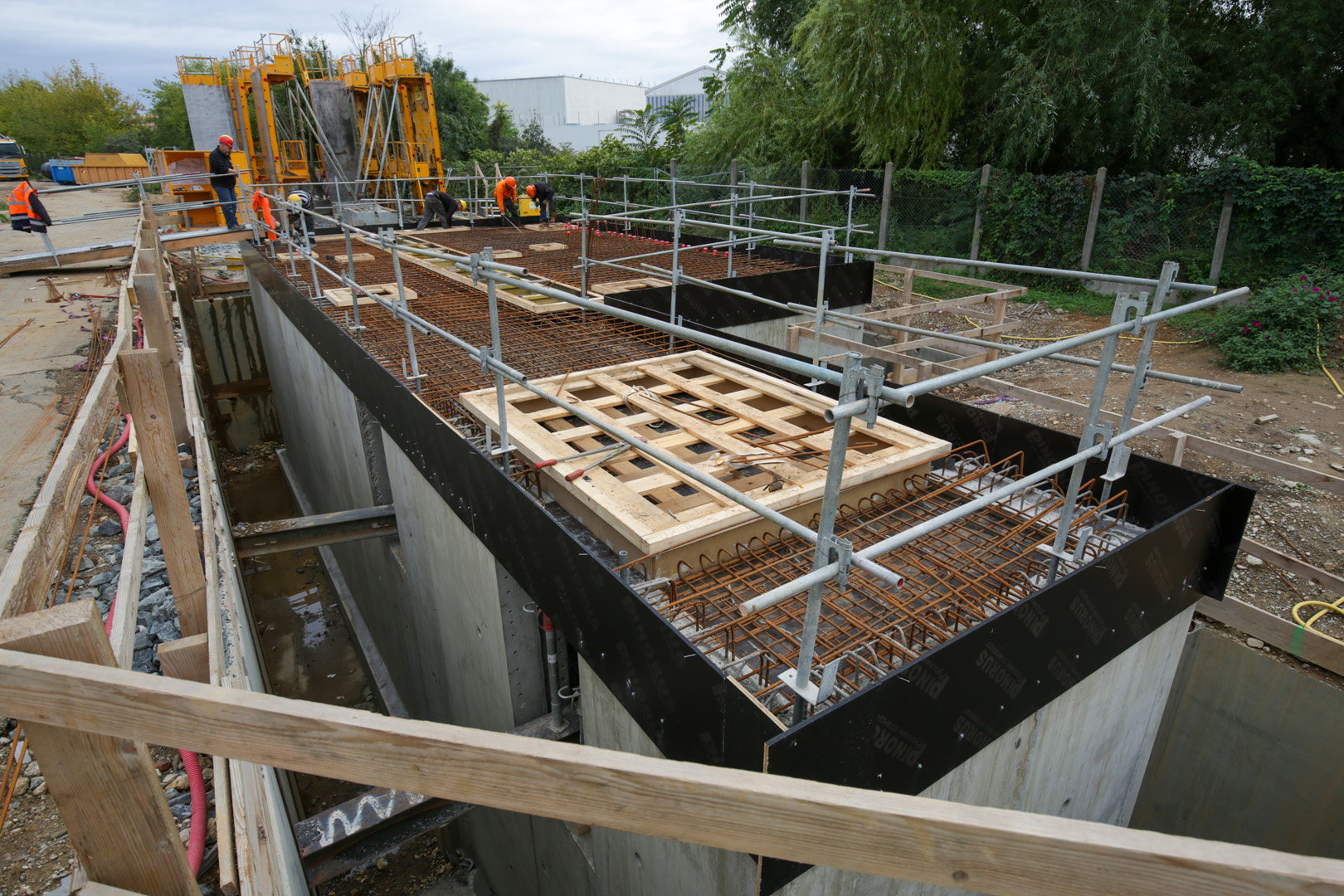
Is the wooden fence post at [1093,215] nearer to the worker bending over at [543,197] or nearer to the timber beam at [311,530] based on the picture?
the worker bending over at [543,197]

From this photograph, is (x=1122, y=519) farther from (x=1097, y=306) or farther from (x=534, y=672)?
(x=1097, y=306)

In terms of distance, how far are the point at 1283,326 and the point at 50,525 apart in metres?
15.6

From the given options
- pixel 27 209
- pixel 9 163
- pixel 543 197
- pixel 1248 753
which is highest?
pixel 9 163

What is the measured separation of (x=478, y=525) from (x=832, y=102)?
1797cm

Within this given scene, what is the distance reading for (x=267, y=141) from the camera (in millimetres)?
18938

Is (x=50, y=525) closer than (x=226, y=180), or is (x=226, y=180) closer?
(x=50, y=525)

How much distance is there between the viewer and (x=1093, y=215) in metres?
16.0

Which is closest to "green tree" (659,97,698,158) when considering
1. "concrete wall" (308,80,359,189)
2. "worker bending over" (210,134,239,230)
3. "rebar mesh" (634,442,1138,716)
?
"concrete wall" (308,80,359,189)

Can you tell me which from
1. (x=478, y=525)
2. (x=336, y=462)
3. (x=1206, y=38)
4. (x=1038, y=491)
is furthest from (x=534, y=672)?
(x=1206, y=38)

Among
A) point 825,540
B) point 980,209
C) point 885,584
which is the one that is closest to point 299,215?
point 885,584

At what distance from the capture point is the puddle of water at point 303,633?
988 cm

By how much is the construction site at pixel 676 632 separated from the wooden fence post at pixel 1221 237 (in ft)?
22.7

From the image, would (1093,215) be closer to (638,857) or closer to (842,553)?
(638,857)

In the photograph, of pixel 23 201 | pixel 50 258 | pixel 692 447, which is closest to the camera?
pixel 692 447
